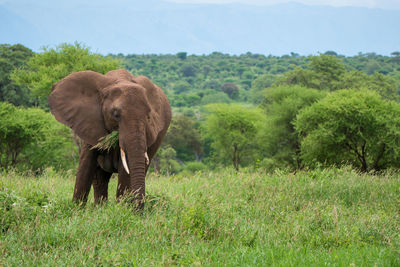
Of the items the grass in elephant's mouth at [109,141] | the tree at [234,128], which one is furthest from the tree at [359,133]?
the tree at [234,128]

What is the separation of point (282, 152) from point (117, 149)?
35042 millimetres

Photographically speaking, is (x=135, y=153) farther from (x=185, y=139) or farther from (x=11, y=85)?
(x=185, y=139)

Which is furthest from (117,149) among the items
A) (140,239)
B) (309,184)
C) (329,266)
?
(309,184)

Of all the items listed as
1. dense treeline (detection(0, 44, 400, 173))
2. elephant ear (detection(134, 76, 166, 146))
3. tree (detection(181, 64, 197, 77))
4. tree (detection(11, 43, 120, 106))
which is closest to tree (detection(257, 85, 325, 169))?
dense treeline (detection(0, 44, 400, 173))

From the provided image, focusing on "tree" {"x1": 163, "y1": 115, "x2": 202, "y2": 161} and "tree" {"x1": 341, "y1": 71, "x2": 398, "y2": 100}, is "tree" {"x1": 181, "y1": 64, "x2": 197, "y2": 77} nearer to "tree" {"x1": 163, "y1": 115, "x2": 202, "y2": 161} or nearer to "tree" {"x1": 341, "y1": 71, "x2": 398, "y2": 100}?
"tree" {"x1": 163, "y1": 115, "x2": 202, "y2": 161}

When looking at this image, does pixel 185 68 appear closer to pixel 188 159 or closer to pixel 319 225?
pixel 188 159

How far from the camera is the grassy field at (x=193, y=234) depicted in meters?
5.22

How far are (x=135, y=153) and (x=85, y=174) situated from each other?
1.36 m

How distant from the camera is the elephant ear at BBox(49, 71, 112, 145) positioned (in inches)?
317

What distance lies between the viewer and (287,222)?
286 inches

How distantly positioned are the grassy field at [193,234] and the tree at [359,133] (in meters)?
15.1

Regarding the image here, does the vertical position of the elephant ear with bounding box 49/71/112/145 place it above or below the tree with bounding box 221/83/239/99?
below

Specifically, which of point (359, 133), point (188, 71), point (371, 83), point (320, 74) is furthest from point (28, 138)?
point (188, 71)

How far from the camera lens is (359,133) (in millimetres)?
23453
